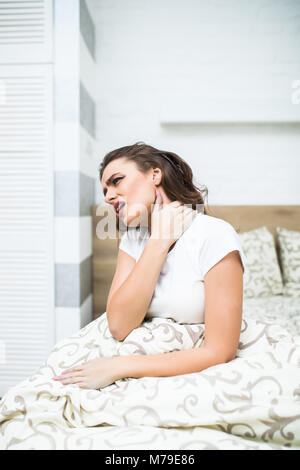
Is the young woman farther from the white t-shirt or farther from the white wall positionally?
the white wall

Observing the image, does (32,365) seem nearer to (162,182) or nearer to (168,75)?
(162,182)

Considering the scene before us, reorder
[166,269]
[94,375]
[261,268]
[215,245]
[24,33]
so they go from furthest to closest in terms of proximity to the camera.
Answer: [261,268] → [24,33] → [166,269] → [215,245] → [94,375]

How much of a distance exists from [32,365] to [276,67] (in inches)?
100

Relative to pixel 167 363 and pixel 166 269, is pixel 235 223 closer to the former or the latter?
pixel 166 269

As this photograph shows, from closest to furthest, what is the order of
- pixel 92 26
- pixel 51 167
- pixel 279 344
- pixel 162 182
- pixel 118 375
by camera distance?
1. pixel 118 375
2. pixel 279 344
3. pixel 162 182
4. pixel 51 167
5. pixel 92 26

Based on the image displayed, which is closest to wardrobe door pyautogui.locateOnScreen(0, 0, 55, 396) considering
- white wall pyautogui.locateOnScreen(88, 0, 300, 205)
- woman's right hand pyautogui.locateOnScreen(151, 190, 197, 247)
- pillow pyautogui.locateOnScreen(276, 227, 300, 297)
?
white wall pyautogui.locateOnScreen(88, 0, 300, 205)

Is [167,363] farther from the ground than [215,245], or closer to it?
closer to it

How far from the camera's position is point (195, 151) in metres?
2.46

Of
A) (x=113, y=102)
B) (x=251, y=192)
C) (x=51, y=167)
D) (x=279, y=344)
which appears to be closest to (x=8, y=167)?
(x=51, y=167)

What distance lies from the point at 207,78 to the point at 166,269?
188 centimetres

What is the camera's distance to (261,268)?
209cm

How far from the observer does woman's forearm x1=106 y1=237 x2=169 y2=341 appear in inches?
36.0

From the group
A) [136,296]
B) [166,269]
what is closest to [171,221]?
[166,269]

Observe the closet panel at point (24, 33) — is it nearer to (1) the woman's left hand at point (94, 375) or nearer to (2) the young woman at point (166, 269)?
(2) the young woman at point (166, 269)
